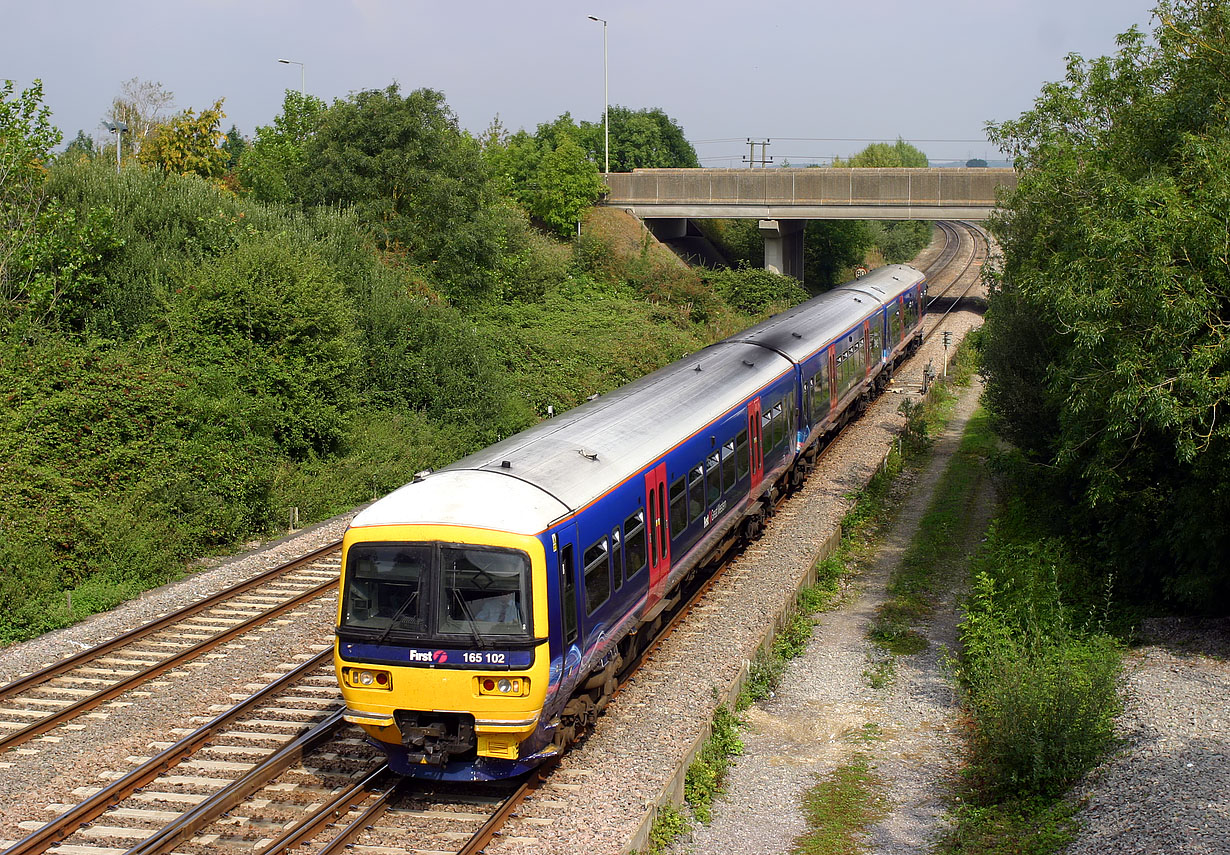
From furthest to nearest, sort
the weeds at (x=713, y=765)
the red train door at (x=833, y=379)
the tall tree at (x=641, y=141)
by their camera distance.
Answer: the tall tree at (x=641, y=141)
the red train door at (x=833, y=379)
the weeds at (x=713, y=765)

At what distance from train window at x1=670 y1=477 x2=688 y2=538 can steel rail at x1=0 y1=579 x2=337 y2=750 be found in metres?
5.83

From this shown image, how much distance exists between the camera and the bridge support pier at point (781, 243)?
48375 millimetres

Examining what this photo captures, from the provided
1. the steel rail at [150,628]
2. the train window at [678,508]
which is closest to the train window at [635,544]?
the train window at [678,508]

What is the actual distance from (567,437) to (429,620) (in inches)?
145

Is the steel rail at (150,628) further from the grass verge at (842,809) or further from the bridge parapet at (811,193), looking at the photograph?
the bridge parapet at (811,193)

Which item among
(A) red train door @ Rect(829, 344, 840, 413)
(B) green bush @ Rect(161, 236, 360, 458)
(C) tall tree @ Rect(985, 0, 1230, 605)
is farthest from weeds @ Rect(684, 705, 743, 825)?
(A) red train door @ Rect(829, 344, 840, 413)

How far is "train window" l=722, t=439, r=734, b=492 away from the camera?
16.1 meters

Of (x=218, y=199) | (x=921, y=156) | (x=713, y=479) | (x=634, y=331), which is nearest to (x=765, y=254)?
(x=634, y=331)

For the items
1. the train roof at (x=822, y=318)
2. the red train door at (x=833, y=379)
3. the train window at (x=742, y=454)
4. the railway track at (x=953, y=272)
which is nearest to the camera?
the train window at (x=742, y=454)

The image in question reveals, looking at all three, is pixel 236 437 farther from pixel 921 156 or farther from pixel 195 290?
pixel 921 156

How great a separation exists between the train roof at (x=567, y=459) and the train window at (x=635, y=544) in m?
0.55

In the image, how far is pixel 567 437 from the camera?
12.6 m

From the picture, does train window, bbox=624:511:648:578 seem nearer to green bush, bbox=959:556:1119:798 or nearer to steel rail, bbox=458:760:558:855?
steel rail, bbox=458:760:558:855

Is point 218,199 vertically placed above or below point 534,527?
above
